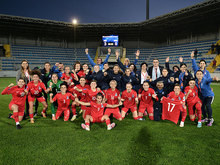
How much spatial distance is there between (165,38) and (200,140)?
1203 inches

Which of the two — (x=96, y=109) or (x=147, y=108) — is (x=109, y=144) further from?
(x=147, y=108)

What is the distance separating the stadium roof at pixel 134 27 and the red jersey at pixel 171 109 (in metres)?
20.4

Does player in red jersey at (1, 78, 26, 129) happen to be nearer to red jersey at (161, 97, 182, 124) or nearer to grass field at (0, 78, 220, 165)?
grass field at (0, 78, 220, 165)

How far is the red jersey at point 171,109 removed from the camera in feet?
15.1

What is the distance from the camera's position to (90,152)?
279 centimetres

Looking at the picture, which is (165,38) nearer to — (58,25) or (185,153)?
(58,25)

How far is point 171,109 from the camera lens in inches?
186

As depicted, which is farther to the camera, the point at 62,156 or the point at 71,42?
the point at 71,42

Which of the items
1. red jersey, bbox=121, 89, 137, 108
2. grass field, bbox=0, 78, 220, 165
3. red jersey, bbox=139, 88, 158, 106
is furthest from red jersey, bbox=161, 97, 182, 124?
red jersey, bbox=121, 89, 137, 108

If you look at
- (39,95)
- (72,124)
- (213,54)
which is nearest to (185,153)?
(72,124)

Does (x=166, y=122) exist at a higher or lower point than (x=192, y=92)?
lower

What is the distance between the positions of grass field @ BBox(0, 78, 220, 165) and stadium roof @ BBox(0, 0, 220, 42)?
21.6 m

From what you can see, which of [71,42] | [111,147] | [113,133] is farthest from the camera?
[71,42]

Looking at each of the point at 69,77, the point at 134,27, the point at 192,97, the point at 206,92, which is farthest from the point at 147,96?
the point at 134,27
